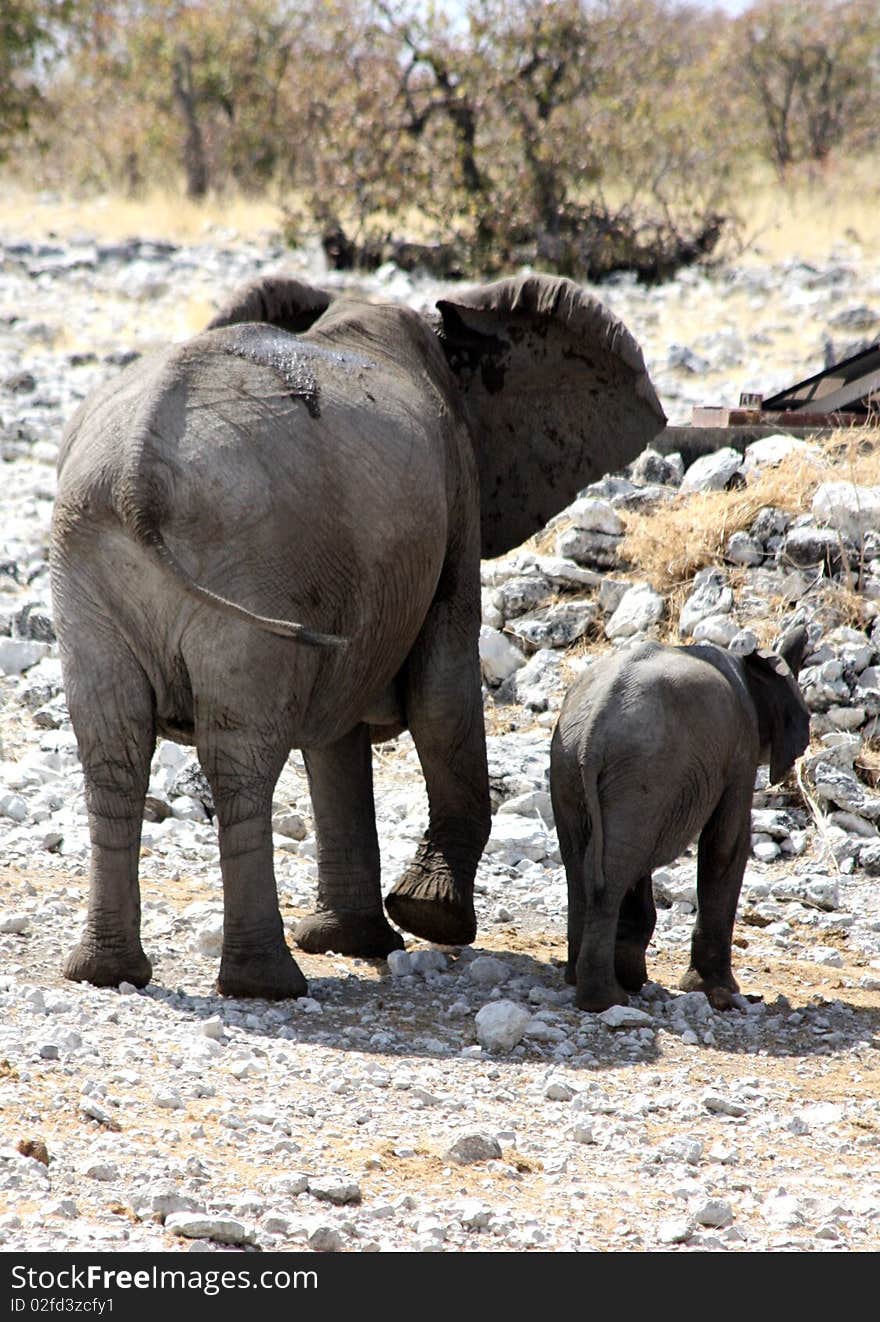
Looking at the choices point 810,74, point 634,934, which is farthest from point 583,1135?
point 810,74

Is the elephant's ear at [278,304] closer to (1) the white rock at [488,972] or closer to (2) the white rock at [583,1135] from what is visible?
(1) the white rock at [488,972]

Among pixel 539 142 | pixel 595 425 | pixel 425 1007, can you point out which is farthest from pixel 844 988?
pixel 539 142

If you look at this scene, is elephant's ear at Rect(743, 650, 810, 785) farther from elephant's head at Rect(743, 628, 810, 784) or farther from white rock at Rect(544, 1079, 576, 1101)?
white rock at Rect(544, 1079, 576, 1101)

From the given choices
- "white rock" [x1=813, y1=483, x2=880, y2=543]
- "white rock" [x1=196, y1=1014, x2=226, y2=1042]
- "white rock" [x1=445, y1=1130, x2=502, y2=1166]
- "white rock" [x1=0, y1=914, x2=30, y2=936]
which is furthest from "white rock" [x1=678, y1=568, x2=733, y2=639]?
"white rock" [x1=445, y1=1130, x2=502, y2=1166]

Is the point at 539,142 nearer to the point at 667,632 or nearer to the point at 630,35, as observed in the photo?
the point at 630,35

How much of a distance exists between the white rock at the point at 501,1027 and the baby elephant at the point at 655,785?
42cm

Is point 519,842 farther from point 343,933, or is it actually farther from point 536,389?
point 536,389

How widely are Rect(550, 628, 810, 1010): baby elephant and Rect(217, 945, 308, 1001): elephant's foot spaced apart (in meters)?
0.92

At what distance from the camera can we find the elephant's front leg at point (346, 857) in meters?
6.86

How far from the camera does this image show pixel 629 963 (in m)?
6.25

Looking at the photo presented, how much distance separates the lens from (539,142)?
20.1m

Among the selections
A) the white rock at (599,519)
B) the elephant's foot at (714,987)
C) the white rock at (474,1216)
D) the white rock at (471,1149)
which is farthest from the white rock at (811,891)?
the white rock at (474,1216)

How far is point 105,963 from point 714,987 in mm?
1964
